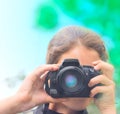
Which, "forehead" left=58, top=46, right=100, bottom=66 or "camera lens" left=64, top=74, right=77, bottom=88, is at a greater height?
"forehead" left=58, top=46, right=100, bottom=66

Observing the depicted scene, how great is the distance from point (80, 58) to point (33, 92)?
99 millimetres

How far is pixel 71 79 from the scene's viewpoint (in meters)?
0.49

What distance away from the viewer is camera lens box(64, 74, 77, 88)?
489 millimetres

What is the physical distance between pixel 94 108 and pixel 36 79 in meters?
0.10

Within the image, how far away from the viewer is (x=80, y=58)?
0.50 metres

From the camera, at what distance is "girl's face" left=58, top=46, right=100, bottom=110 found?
50 centimetres

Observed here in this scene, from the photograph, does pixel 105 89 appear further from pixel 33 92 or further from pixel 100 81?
pixel 33 92

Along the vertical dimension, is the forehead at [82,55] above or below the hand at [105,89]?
above

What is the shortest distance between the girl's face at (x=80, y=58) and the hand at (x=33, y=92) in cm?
2

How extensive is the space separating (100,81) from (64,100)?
6 cm

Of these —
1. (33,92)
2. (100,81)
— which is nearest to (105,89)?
(100,81)

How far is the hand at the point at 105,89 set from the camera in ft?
1.61

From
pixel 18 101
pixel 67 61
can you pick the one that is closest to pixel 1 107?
pixel 18 101

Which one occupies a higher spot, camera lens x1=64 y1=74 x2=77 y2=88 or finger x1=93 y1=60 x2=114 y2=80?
finger x1=93 y1=60 x2=114 y2=80
